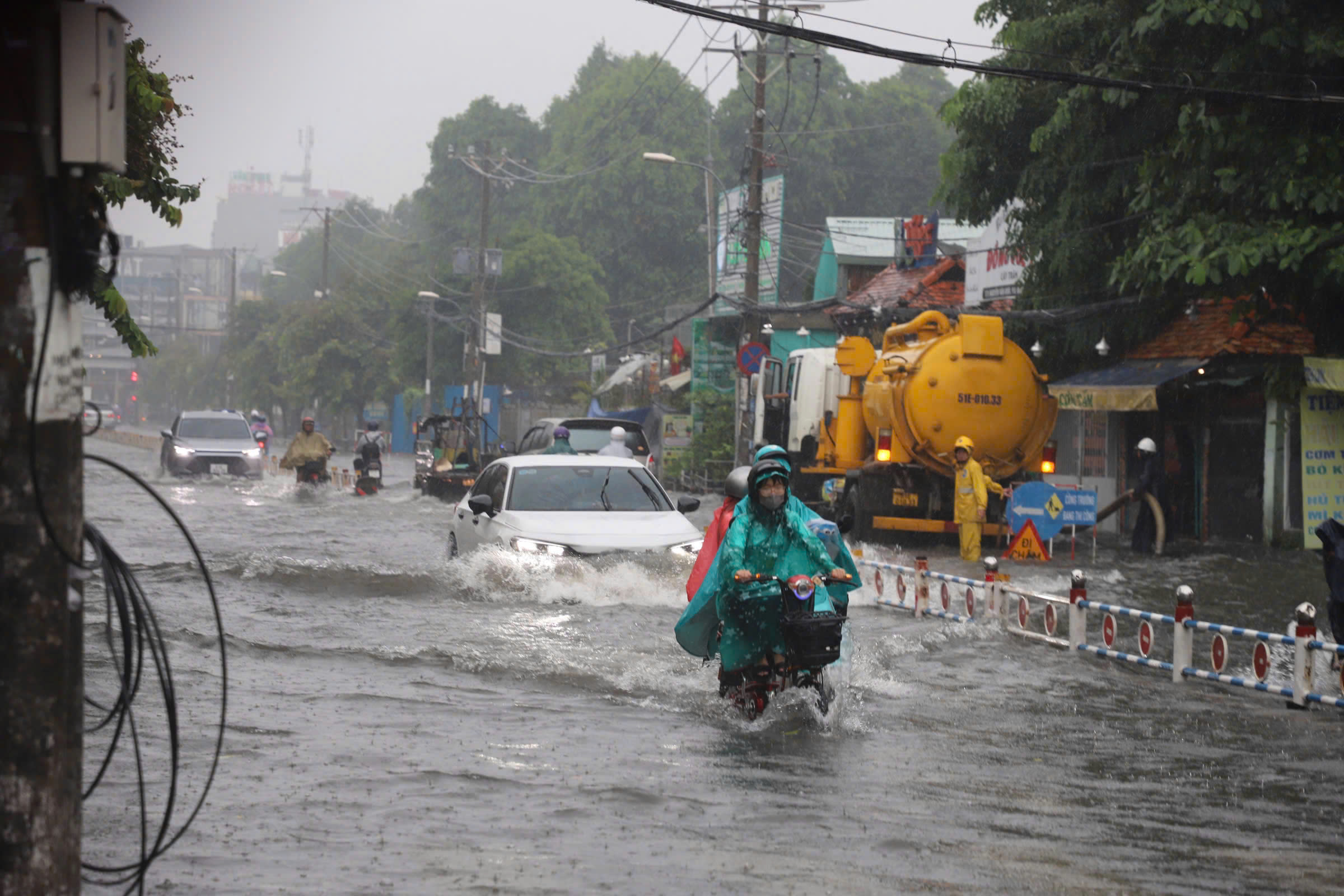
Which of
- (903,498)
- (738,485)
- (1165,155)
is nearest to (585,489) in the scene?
(738,485)

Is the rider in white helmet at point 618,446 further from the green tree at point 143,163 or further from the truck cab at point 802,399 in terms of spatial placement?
the green tree at point 143,163

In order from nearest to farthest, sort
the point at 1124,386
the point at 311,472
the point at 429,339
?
the point at 1124,386 → the point at 311,472 → the point at 429,339

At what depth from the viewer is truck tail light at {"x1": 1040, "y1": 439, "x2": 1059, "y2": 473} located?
21.1 meters

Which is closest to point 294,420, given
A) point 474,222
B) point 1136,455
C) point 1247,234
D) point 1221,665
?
point 474,222

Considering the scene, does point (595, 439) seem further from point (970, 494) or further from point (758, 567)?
point (758, 567)

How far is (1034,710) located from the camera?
9.50 m

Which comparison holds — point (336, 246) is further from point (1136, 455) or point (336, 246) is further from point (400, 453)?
point (1136, 455)

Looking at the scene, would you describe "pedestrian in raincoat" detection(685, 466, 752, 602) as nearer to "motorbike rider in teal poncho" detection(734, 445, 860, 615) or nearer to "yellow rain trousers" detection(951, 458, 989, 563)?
"motorbike rider in teal poncho" detection(734, 445, 860, 615)

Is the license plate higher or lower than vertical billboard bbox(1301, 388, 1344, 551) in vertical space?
lower

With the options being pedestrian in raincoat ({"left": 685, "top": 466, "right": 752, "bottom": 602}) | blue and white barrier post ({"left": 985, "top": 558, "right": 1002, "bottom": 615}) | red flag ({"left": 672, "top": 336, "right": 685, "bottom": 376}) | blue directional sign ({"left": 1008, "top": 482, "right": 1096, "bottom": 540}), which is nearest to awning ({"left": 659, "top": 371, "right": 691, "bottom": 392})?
red flag ({"left": 672, "top": 336, "right": 685, "bottom": 376})

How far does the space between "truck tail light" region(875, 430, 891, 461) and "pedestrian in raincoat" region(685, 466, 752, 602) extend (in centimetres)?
1186

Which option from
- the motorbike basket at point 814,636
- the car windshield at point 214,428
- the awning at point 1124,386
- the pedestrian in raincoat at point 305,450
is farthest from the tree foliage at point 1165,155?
the car windshield at point 214,428

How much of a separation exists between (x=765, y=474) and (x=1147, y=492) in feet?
47.6

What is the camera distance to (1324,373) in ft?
63.5
